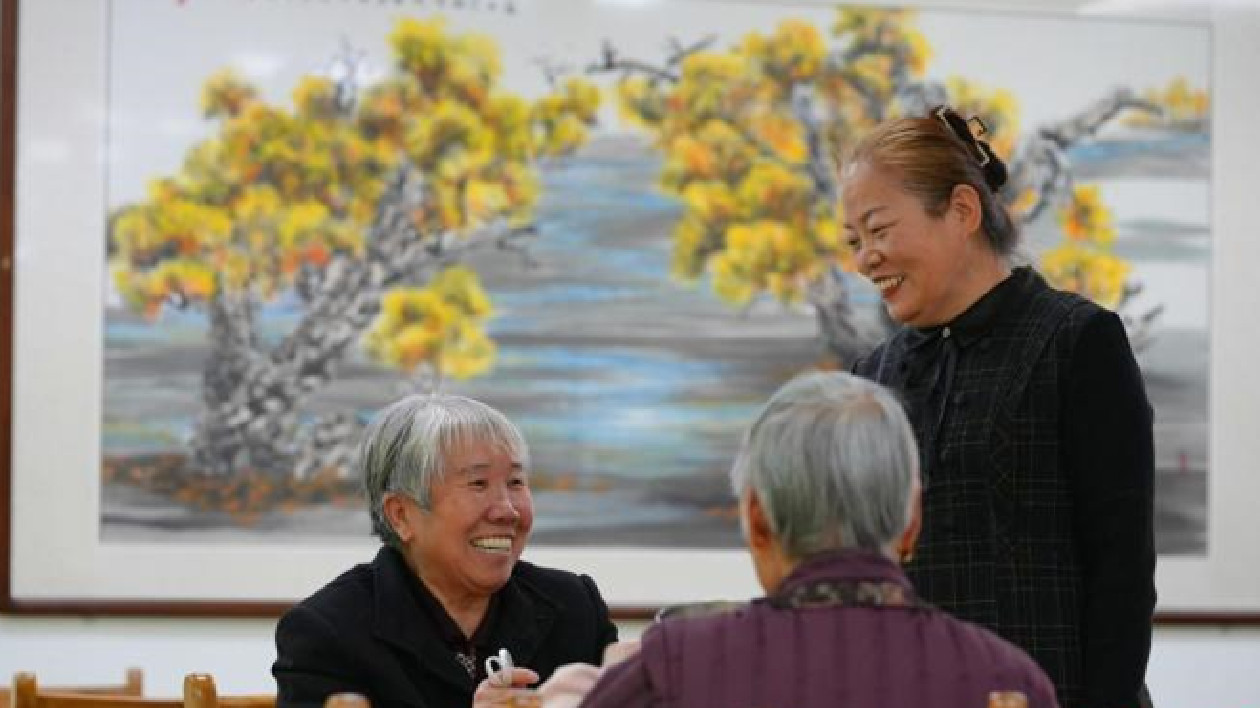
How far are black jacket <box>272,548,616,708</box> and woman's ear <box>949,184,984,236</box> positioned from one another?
2.62 ft

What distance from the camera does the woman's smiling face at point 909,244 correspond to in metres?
2.77

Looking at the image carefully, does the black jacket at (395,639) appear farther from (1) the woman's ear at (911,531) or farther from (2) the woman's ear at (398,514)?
(1) the woman's ear at (911,531)

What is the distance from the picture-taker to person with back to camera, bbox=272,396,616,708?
2.79 metres

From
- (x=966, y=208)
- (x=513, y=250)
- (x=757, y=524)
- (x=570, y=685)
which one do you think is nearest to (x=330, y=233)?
(x=513, y=250)

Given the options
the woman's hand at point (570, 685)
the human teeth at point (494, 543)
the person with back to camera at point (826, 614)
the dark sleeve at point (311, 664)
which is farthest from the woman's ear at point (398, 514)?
the person with back to camera at point (826, 614)

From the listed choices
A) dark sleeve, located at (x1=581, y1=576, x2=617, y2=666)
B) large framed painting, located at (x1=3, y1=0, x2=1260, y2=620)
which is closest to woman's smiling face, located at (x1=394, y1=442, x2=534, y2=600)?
dark sleeve, located at (x1=581, y1=576, x2=617, y2=666)

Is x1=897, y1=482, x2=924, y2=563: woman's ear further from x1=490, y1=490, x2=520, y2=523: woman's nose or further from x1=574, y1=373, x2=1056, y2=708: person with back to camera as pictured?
x1=490, y1=490, x2=520, y2=523: woman's nose

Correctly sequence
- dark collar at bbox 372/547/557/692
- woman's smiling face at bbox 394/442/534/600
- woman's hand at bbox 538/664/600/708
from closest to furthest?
woman's hand at bbox 538/664/600/708
dark collar at bbox 372/547/557/692
woman's smiling face at bbox 394/442/534/600

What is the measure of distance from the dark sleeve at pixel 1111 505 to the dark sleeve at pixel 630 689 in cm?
99

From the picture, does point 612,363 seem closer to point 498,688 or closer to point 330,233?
point 330,233

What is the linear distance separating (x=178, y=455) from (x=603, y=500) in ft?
3.32

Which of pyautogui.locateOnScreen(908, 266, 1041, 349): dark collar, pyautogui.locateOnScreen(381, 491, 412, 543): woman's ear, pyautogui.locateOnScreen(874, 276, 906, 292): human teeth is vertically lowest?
pyautogui.locateOnScreen(381, 491, 412, 543): woman's ear

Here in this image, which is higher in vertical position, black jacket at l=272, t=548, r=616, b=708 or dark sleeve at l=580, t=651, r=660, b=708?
dark sleeve at l=580, t=651, r=660, b=708

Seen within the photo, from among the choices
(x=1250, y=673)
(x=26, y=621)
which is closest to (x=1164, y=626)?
(x=1250, y=673)
